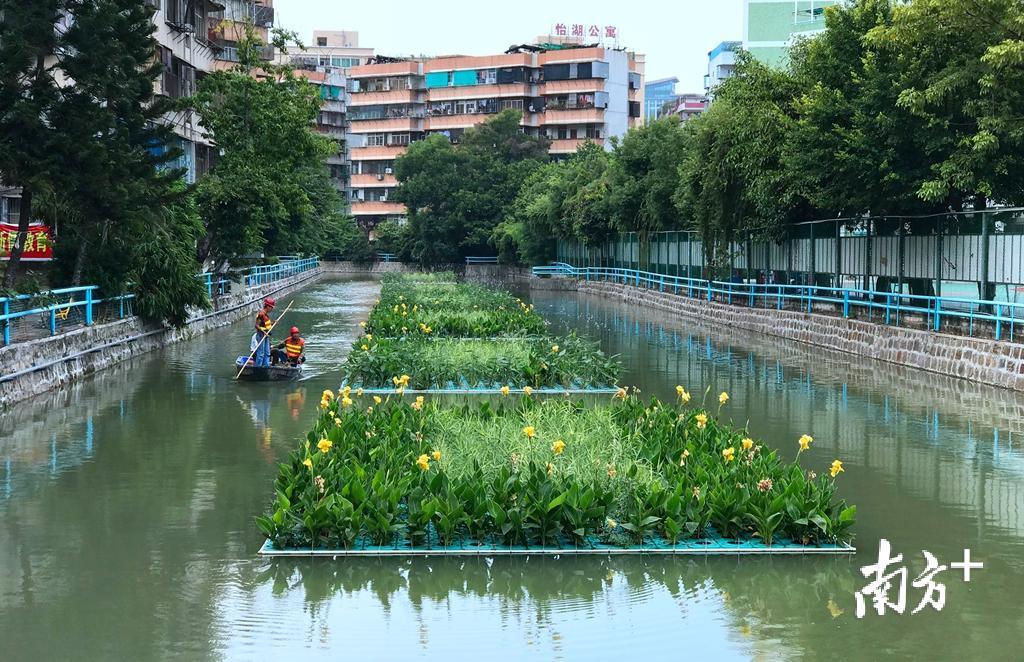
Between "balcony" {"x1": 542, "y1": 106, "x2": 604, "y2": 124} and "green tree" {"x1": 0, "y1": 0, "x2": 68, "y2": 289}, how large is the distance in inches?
3788

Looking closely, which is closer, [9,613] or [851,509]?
[9,613]

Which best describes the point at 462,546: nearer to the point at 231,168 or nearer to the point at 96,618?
the point at 96,618

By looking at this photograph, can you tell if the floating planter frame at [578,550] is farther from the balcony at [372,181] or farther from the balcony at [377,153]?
the balcony at [372,181]

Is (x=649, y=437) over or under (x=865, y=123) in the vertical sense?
under

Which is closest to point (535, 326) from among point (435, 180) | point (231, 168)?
point (231, 168)

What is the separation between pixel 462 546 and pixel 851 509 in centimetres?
307

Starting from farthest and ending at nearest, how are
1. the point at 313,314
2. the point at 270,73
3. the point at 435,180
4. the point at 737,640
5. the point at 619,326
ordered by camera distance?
the point at 435,180 → the point at 270,73 → the point at 313,314 → the point at 619,326 → the point at 737,640

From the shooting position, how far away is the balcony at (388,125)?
133 m

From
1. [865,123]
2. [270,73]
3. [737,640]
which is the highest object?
[270,73]

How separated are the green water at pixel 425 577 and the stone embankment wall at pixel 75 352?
7.68 ft

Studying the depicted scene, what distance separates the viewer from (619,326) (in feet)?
125

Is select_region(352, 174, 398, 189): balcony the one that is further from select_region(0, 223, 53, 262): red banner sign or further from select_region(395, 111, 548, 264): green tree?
select_region(0, 223, 53, 262): red banner sign

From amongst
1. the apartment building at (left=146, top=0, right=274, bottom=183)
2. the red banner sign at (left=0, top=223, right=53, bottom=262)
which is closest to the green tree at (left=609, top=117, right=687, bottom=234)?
the apartment building at (left=146, top=0, right=274, bottom=183)

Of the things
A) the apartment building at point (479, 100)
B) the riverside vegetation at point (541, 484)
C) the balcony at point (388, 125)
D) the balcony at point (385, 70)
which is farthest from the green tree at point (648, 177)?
the balcony at point (385, 70)
